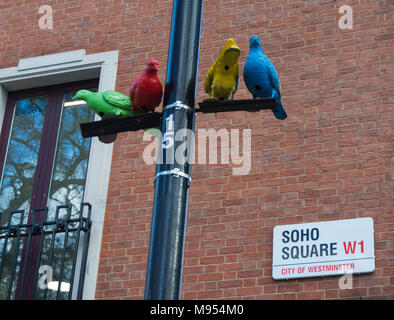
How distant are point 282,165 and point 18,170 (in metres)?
3.12

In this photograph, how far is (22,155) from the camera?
30.9 ft

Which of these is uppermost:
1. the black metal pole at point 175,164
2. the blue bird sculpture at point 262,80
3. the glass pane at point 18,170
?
the glass pane at point 18,170

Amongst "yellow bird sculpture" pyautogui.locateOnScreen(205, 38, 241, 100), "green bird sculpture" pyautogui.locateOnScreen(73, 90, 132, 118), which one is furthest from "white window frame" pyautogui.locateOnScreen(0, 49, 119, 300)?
"yellow bird sculpture" pyautogui.locateOnScreen(205, 38, 241, 100)

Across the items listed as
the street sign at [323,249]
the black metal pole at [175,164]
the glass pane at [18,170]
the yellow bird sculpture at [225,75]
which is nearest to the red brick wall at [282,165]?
the street sign at [323,249]

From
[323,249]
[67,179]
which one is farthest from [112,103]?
[67,179]

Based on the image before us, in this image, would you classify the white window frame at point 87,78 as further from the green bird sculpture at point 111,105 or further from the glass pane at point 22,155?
the green bird sculpture at point 111,105

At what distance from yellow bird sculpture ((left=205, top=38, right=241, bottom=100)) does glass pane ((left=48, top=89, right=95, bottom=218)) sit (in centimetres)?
368

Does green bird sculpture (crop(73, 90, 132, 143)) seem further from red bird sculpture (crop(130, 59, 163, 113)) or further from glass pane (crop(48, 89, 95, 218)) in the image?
glass pane (crop(48, 89, 95, 218))

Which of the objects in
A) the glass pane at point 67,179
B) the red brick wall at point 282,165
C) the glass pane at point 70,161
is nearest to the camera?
the red brick wall at point 282,165

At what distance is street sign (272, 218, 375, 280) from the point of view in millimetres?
7352

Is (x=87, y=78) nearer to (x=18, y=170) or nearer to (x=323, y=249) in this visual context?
(x=18, y=170)

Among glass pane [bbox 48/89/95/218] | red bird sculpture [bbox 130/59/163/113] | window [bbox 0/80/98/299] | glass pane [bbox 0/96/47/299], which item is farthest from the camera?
glass pane [bbox 48/89/95/218]

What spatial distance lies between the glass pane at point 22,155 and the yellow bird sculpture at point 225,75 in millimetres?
4177

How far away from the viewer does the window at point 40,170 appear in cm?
857
